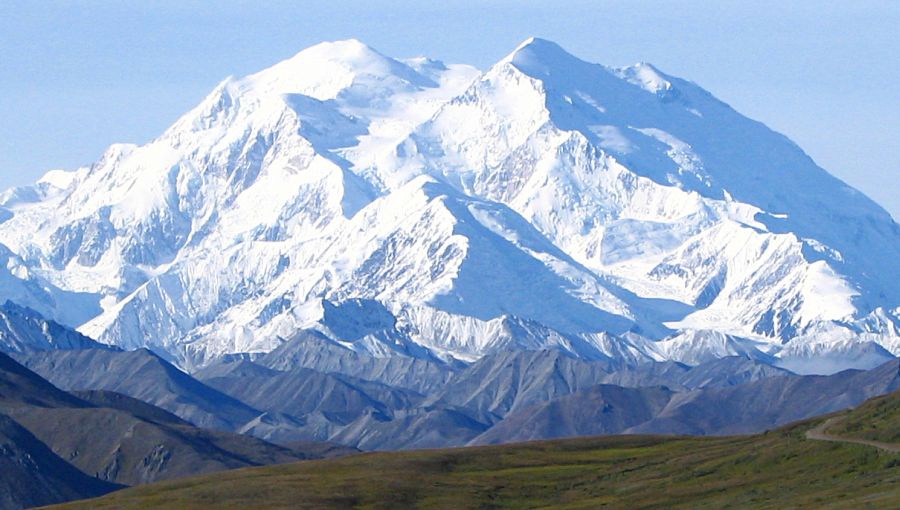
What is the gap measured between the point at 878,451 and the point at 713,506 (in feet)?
49.1

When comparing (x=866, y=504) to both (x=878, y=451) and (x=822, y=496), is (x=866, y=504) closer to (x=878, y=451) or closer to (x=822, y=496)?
(x=822, y=496)

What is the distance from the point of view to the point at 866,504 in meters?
170

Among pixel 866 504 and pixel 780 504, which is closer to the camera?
pixel 866 504

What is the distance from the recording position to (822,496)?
18600 cm

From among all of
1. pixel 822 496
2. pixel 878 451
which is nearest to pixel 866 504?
pixel 822 496

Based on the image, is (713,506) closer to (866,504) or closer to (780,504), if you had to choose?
(780,504)

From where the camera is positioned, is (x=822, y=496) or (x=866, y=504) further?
(x=822, y=496)

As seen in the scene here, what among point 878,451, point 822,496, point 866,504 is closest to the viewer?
point 866,504

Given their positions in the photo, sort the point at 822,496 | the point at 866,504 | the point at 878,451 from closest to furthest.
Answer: the point at 866,504 < the point at 822,496 < the point at 878,451

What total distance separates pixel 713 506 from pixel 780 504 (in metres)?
9.43

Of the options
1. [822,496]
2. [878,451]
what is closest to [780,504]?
[822,496]

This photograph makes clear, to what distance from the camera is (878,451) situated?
19962cm

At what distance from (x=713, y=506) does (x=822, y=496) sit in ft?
40.2

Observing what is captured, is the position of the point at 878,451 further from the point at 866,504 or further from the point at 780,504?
the point at 866,504
